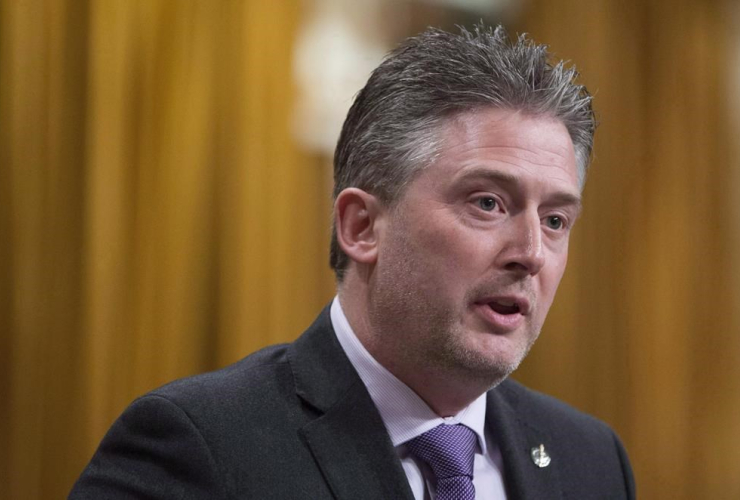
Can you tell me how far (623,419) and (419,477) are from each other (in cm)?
142

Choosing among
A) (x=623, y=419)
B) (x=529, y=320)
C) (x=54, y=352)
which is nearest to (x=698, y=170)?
(x=623, y=419)

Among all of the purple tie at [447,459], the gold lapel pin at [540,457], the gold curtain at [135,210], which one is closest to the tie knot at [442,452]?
the purple tie at [447,459]

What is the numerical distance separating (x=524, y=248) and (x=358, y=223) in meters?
0.32

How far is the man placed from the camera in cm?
147

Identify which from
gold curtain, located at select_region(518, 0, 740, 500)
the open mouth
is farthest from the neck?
gold curtain, located at select_region(518, 0, 740, 500)

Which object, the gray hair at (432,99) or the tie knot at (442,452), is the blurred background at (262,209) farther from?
the tie knot at (442,452)

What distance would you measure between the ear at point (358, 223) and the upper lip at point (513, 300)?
23 cm

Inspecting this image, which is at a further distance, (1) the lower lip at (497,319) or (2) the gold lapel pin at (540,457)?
(2) the gold lapel pin at (540,457)

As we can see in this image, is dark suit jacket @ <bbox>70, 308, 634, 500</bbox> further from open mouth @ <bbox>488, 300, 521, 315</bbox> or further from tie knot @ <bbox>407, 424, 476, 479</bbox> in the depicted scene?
open mouth @ <bbox>488, 300, 521, 315</bbox>

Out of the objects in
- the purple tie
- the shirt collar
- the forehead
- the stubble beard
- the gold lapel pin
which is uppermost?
the forehead

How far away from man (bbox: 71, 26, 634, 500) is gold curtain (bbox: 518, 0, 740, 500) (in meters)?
1.08

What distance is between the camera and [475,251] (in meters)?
1.52

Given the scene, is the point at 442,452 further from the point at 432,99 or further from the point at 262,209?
the point at 262,209

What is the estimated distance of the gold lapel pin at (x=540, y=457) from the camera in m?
1.80
